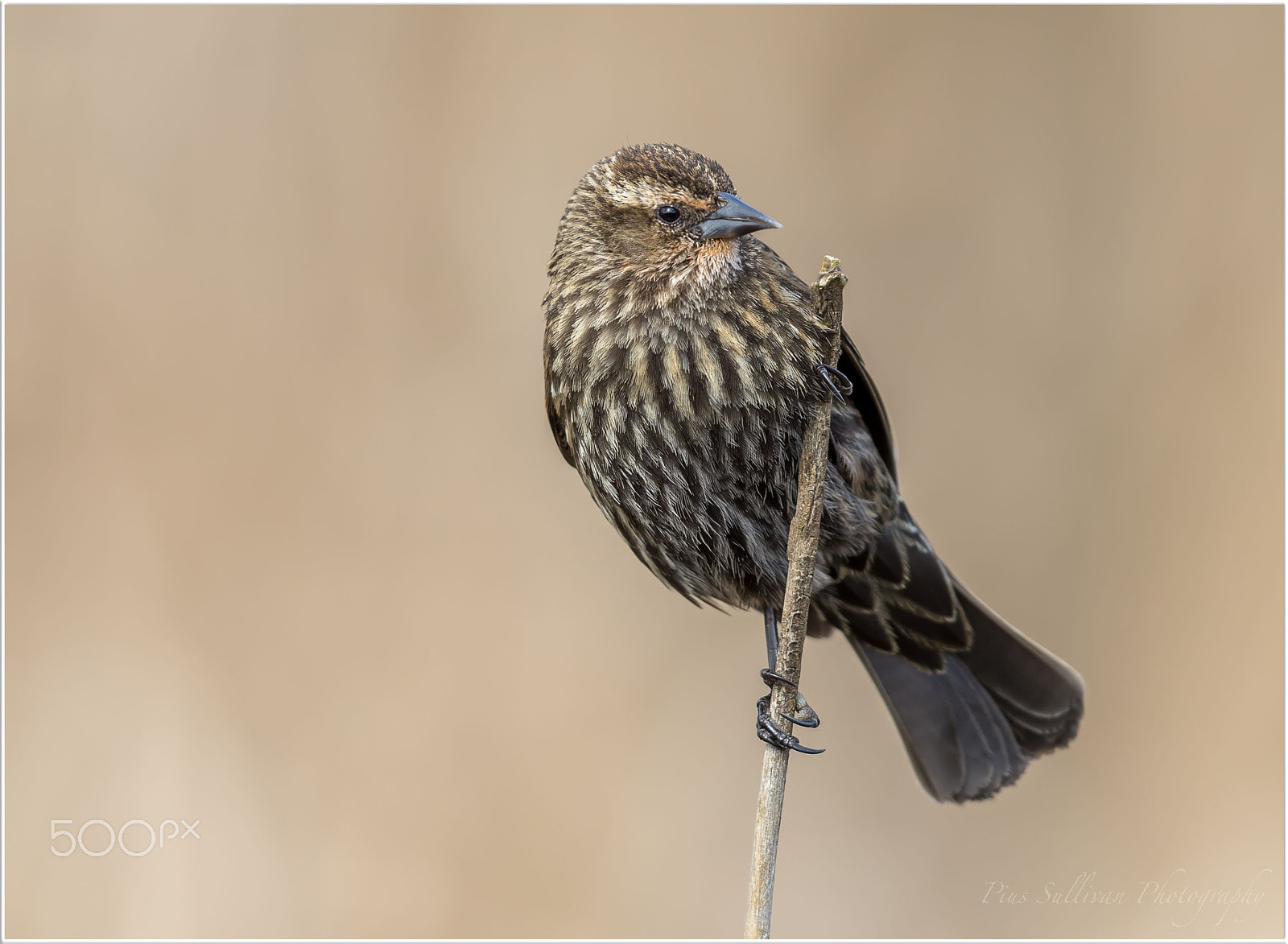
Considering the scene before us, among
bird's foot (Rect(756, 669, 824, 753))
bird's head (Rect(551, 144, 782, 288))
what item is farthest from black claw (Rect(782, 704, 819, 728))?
bird's head (Rect(551, 144, 782, 288))

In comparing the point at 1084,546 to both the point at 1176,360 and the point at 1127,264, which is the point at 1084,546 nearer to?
the point at 1176,360

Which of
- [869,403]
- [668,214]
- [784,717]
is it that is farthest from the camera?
[869,403]

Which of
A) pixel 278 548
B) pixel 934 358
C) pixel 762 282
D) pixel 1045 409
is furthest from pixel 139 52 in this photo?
pixel 1045 409

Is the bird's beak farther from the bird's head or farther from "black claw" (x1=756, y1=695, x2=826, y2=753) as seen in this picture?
"black claw" (x1=756, y1=695, x2=826, y2=753)

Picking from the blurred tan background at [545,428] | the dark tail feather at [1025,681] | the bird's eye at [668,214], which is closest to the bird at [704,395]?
the bird's eye at [668,214]

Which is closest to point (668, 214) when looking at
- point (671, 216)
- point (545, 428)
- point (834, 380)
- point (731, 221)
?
point (671, 216)

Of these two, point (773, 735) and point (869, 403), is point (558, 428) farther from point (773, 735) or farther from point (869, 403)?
point (773, 735)

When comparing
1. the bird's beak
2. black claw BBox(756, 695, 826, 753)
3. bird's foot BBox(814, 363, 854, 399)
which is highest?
the bird's beak
